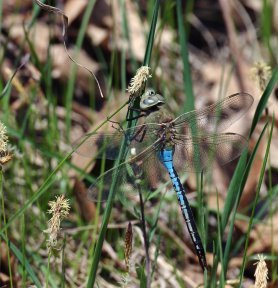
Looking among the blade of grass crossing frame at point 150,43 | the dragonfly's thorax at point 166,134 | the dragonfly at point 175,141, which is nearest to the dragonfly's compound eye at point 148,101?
the dragonfly at point 175,141

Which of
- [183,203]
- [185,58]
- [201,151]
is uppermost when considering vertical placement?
[185,58]

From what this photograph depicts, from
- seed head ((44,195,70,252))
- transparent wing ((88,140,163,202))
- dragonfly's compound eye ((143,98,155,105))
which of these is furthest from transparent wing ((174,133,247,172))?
seed head ((44,195,70,252))

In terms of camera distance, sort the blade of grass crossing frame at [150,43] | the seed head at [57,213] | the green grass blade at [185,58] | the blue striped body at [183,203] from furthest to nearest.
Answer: the green grass blade at [185,58] < the blue striped body at [183,203] < the blade of grass crossing frame at [150,43] < the seed head at [57,213]

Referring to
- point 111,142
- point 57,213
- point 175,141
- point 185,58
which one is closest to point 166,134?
point 175,141

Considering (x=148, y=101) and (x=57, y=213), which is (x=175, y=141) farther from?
(x=57, y=213)

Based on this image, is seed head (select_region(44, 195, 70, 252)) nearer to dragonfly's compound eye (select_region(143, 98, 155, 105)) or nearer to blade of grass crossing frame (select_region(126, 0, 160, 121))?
blade of grass crossing frame (select_region(126, 0, 160, 121))

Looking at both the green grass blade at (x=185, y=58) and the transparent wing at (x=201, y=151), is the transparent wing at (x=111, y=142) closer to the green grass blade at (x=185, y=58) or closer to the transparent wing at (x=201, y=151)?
the transparent wing at (x=201, y=151)

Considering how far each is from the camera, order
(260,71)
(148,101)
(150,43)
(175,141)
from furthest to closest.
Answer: (175,141), (148,101), (260,71), (150,43)
